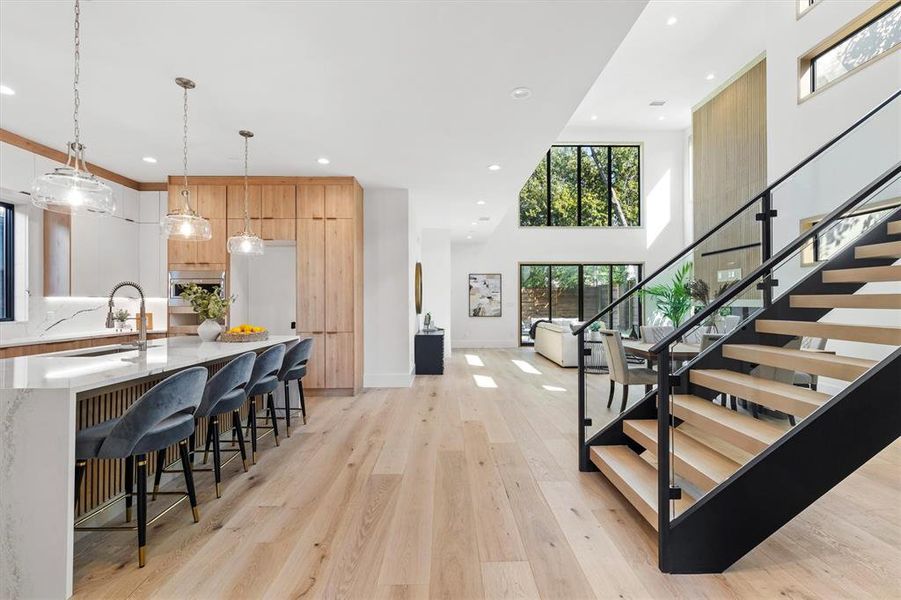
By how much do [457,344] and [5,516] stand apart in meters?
10.2

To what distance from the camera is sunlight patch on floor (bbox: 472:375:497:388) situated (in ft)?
20.7

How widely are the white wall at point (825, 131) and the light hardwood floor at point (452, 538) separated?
35.3 inches

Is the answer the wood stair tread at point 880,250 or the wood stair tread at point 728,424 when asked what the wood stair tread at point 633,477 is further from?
the wood stair tread at point 880,250

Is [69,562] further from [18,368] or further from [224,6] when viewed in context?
[224,6]

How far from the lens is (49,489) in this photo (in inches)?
68.1

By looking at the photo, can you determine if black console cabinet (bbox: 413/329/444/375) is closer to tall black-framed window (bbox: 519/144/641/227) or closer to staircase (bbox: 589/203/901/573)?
staircase (bbox: 589/203/901/573)

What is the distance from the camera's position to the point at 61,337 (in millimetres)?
4434

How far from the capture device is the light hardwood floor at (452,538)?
1826 millimetres

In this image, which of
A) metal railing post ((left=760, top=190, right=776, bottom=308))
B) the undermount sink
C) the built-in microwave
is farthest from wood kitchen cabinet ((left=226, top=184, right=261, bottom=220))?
metal railing post ((left=760, top=190, right=776, bottom=308))

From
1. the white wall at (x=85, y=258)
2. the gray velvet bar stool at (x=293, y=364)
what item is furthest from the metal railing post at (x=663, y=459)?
the white wall at (x=85, y=258)

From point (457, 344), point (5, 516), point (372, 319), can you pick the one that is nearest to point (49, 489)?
point (5, 516)

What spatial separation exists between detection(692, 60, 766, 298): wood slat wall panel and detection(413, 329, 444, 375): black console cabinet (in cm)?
563

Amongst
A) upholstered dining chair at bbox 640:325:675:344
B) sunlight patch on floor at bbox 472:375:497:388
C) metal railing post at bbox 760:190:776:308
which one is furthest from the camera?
sunlight patch on floor at bbox 472:375:497:388

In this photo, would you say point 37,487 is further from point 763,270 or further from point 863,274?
point 863,274
